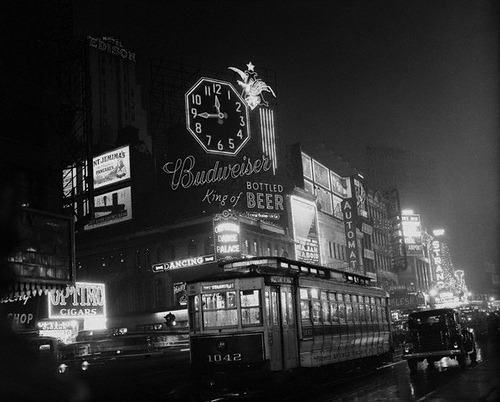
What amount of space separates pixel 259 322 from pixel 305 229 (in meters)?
40.8

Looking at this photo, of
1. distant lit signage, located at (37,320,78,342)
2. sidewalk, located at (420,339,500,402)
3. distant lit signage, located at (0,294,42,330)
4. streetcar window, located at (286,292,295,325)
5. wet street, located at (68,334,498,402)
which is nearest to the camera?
sidewalk, located at (420,339,500,402)

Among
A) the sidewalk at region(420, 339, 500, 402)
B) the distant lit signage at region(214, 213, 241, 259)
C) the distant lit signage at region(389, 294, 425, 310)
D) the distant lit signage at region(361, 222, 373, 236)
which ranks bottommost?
the sidewalk at region(420, 339, 500, 402)

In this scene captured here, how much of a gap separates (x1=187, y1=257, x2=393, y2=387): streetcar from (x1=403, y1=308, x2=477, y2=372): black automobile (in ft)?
11.2

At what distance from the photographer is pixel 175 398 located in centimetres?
1750

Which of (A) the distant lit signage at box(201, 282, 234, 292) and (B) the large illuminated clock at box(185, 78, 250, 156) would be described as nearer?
(A) the distant lit signage at box(201, 282, 234, 292)

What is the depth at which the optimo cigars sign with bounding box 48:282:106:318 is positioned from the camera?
124ft

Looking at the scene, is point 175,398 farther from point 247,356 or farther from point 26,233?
point 26,233

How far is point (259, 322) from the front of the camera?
1733cm

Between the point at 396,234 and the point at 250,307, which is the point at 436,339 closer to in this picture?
the point at 250,307

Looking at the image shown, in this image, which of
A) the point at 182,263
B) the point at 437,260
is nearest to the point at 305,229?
the point at 182,263

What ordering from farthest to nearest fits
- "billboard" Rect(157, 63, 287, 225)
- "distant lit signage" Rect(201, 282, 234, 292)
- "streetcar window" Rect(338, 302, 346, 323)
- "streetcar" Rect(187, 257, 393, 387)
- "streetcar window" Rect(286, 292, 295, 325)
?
"billboard" Rect(157, 63, 287, 225), "streetcar window" Rect(338, 302, 346, 323), "streetcar window" Rect(286, 292, 295, 325), "distant lit signage" Rect(201, 282, 234, 292), "streetcar" Rect(187, 257, 393, 387)

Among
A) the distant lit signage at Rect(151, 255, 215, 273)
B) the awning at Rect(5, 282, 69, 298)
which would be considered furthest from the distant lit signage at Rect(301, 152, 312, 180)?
the awning at Rect(5, 282, 69, 298)

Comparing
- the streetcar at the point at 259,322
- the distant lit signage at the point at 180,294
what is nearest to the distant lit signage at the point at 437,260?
the distant lit signage at the point at 180,294

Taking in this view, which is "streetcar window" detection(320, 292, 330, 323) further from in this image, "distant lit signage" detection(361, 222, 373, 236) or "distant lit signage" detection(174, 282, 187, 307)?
"distant lit signage" detection(361, 222, 373, 236)
